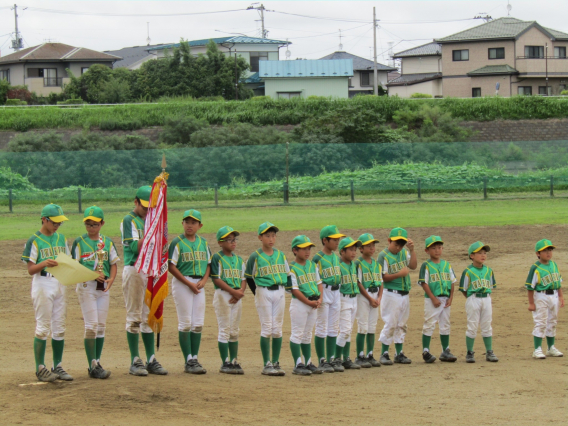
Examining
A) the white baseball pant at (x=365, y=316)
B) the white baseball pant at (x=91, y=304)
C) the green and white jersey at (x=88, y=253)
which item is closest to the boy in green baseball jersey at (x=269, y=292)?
the white baseball pant at (x=365, y=316)

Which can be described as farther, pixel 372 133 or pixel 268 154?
pixel 372 133

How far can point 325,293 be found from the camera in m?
7.97

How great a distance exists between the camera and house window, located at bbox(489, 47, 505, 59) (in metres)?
53.0

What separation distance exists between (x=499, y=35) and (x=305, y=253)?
5021 cm

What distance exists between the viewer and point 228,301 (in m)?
7.63

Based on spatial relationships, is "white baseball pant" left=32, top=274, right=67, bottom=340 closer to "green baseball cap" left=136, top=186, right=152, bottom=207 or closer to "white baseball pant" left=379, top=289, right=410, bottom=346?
"green baseball cap" left=136, top=186, right=152, bottom=207

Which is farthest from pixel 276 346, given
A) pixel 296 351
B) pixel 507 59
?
pixel 507 59

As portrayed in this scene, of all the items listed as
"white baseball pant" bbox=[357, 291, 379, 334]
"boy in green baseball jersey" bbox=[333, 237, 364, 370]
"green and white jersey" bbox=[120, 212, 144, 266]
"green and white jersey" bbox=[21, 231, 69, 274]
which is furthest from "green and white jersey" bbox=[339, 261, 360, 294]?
"green and white jersey" bbox=[21, 231, 69, 274]

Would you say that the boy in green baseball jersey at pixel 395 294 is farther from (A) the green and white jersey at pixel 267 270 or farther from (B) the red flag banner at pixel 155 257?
(B) the red flag banner at pixel 155 257

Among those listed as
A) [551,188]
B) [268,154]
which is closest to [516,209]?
[551,188]

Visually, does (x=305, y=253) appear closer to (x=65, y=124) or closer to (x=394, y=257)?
(x=394, y=257)

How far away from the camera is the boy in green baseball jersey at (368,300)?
8.23 meters

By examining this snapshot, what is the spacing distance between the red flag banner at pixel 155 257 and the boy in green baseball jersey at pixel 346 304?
2169 millimetres

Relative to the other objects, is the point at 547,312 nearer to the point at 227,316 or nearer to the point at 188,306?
the point at 227,316
